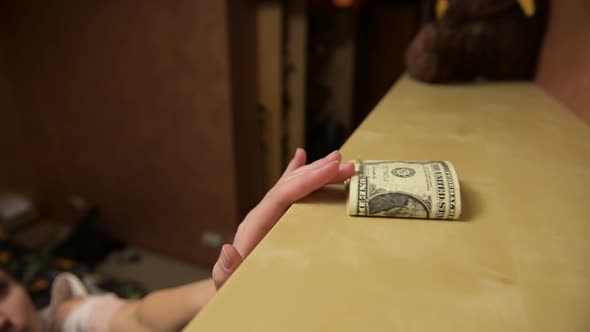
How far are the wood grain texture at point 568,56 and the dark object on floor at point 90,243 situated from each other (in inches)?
68.9


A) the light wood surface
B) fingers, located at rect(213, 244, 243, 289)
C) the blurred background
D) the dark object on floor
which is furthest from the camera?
the dark object on floor

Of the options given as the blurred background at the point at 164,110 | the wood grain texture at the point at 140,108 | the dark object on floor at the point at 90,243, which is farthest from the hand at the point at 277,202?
the dark object on floor at the point at 90,243

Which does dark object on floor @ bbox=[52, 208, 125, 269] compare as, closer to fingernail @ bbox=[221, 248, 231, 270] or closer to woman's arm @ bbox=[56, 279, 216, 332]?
woman's arm @ bbox=[56, 279, 216, 332]

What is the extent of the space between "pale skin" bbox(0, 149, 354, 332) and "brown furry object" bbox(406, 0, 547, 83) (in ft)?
1.74

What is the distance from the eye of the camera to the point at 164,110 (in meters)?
1.56

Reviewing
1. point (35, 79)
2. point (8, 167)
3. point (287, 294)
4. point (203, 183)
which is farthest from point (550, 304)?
point (8, 167)

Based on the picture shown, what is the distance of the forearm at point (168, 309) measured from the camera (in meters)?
0.57

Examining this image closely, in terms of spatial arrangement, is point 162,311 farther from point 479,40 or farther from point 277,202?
point 479,40

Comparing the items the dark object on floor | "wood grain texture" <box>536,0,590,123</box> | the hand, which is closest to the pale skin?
the hand

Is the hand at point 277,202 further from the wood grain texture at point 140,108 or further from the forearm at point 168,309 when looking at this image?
the wood grain texture at point 140,108

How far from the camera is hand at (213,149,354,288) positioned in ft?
1.20

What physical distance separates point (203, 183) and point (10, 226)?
1.11 meters

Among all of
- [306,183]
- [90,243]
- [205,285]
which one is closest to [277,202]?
[306,183]

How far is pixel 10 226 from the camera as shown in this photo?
1.96m
